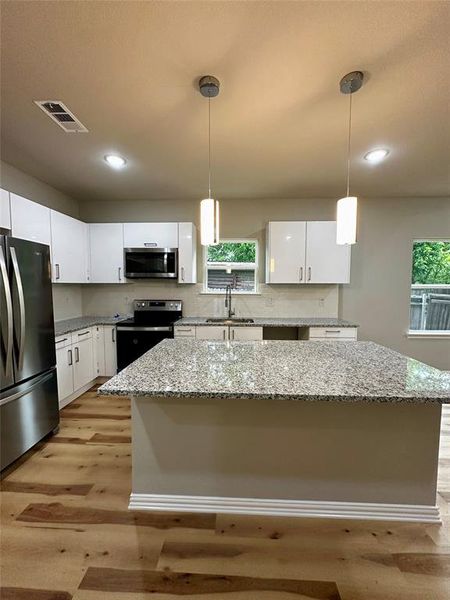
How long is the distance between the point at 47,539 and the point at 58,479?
0.51 metres

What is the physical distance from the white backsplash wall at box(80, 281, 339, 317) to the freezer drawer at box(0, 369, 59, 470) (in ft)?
5.93

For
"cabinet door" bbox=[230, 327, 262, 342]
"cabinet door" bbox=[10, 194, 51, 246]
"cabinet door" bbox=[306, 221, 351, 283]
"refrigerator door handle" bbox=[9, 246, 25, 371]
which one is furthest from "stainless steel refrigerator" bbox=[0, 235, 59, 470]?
"cabinet door" bbox=[306, 221, 351, 283]

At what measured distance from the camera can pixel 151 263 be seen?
385cm

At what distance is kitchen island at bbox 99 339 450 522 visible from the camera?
1.63m

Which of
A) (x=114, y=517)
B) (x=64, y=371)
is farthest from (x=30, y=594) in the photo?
(x=64, y=371)

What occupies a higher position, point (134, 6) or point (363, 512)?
point (134, 6)

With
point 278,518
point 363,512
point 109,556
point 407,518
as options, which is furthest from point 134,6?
point 407,518

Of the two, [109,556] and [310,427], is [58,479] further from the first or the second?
[310,427]

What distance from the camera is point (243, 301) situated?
4.18 metres

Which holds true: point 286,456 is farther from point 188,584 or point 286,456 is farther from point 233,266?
point 233,266

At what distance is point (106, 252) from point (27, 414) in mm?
2330

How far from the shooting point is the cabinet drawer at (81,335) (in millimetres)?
3201

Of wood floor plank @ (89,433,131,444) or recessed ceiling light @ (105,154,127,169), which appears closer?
wood floor plank @ (89,433,131,444)

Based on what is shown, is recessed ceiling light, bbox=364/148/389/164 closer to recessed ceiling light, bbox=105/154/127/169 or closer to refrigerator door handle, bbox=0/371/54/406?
recessed ceiling light, bbox=105/154/127/169
